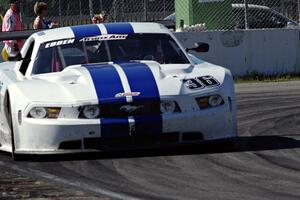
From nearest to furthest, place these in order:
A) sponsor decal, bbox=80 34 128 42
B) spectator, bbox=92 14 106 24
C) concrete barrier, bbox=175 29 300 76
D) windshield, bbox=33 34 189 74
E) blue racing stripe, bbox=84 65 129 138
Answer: blue racing stripe, bbox=84 65 129 138 → windshield, bbox=33 34 189 74 → sponsor decal, bbox=80 34 128 42 → concrete barrier, bbox=175 29 300 76 → spectator, bbox=92 14 106 24

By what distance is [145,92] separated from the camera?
29.4ft

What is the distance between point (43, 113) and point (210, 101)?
63.7 inches

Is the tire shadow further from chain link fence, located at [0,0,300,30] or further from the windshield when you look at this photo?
chain link fence, located at [0,0,300,30]

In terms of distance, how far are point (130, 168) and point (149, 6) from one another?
475 inches

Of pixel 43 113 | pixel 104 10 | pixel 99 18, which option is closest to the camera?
pixel 43 113

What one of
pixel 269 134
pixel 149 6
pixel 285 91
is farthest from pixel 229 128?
pixel 149 6

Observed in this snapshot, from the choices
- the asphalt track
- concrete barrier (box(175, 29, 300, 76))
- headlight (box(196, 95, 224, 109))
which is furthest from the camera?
concrete barrier (box(175, 29, 300, 76))

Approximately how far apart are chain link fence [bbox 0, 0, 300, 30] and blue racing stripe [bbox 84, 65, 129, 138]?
413 inches

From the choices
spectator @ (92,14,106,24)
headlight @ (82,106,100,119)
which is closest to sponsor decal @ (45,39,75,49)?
headlight @ (82,106,100,119)

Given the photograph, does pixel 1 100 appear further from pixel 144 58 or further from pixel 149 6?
pixel 149 6

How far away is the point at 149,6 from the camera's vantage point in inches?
795

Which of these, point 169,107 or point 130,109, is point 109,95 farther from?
point 169,107

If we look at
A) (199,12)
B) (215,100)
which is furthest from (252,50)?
(215,100)

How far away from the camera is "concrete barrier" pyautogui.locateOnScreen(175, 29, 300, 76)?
734 inches
